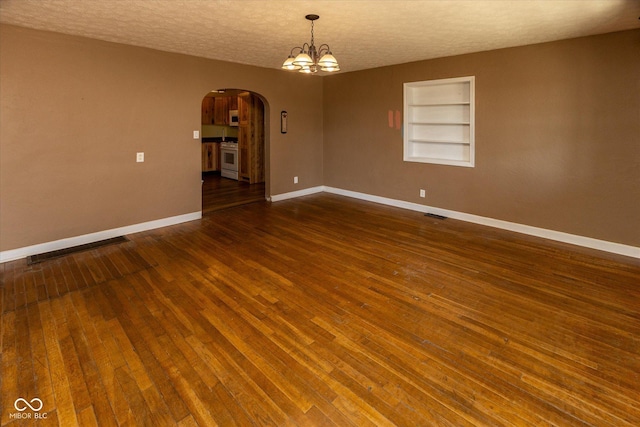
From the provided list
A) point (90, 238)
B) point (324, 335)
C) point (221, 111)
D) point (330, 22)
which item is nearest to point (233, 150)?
point (221, 111)

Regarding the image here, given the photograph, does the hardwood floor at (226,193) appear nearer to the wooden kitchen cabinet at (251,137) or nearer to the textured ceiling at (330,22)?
the wooden kitchen cabinet at (251,137)

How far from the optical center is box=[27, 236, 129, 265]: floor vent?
4021 millimetres

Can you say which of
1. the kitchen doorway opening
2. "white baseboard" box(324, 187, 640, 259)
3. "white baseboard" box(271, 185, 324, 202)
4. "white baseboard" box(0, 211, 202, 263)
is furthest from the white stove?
"white baseboard" box(324, 187, 640, 259)

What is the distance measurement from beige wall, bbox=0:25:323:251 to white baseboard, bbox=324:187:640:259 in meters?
3.39

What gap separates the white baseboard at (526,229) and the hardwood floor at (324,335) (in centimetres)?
24

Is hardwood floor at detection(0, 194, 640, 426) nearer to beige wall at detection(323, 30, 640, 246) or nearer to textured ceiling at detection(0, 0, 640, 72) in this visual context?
beige wall at detection(323, 30, 640, 246)

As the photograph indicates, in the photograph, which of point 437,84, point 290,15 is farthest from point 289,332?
point 437,84

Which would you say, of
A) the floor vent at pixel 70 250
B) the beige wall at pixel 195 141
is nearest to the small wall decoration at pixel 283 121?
the beige wall at pixel 195 141

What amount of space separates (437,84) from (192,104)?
3.91 metres

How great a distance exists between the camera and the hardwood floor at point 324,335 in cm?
190

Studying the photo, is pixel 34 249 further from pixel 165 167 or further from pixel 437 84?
pixel 437 84

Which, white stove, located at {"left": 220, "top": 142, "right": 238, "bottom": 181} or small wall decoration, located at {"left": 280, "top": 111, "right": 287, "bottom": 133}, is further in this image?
white stove, located at {"left": 220, "top": 142, "right": 238, "bottom": 181}

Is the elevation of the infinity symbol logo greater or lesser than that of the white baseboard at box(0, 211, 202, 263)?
lesser

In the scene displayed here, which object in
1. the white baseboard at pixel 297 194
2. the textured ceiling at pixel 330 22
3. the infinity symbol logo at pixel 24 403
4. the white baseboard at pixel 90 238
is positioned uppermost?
the textured ceiling at pixel 330 22
